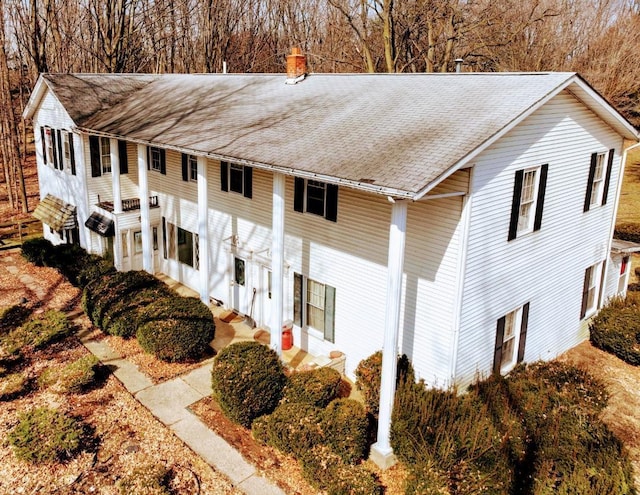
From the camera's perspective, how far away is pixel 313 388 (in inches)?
452

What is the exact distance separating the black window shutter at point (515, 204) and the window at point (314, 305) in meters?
4.51

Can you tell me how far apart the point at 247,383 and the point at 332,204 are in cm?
467

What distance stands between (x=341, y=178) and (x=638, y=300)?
11931 mm

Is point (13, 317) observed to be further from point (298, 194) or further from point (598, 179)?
point (598, 179)

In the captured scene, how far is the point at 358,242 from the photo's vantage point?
12.6m

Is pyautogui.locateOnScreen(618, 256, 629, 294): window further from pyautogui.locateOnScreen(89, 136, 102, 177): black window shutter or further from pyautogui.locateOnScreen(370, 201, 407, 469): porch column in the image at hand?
pyautogui.locateOnScreen(89, 136, 102, 177): black window shutter

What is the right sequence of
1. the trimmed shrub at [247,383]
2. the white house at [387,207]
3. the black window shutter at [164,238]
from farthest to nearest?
the black window shutter at [164,238], the trimmed shrub at [247,383], the white house at [387,207]

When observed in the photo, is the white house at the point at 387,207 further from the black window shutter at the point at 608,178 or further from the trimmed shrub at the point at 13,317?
the trimmed shrub at the point at 13,317

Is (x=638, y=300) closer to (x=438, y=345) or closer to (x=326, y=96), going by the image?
(x=438, y=345)

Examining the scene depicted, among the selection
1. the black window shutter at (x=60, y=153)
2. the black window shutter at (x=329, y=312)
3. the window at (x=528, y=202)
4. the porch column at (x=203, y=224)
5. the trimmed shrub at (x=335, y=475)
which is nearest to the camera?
the trimmed shrub at (x=335, y=475)

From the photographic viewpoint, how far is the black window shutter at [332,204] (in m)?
12.9

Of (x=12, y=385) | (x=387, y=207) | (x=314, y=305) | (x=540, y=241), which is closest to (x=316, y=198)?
(x=387, y=207)

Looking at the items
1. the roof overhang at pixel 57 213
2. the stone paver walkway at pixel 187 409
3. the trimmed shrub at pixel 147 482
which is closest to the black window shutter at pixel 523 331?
the stone paver walkway at pixel 187 409

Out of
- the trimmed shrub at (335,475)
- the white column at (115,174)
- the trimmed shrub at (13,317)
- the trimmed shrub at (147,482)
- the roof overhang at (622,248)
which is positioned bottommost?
the trimmed shrub at (13,317)
